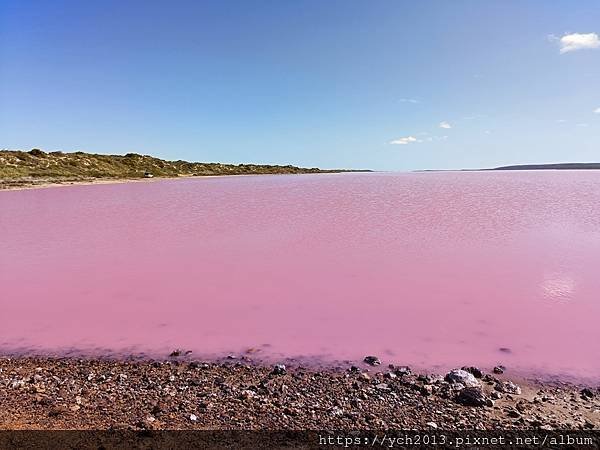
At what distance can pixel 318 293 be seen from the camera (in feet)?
26.5

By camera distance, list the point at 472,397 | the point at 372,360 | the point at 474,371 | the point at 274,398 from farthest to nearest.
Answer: the point at 372,360 → the point at 474,371 → the point at 274,398 → the point at 472,397

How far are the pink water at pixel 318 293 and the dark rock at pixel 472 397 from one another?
83 centimetres

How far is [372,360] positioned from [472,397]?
1.36 m

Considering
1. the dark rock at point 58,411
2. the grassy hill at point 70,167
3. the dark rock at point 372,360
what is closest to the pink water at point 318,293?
the dark rock at point 372,360

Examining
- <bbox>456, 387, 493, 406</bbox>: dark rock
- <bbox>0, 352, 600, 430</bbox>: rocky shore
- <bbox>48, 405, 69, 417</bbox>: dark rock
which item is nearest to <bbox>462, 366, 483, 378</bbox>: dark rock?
<bbox>0, 352, 600, 430</bbox>: rocky shore

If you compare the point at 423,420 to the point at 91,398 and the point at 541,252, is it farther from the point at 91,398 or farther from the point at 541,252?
the point at 541,252

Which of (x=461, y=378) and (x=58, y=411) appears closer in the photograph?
(x=58, y=411)

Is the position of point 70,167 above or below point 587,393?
above

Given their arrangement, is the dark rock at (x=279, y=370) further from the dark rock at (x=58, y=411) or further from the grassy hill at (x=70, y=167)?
the grassy hill at (x=70, y=167)

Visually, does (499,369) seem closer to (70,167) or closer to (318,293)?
(318,293)

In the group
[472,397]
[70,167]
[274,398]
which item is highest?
[70,167]

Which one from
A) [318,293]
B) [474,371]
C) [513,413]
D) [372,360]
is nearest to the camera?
[513,413]

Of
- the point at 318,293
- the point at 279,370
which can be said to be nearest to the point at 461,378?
the point at 279,370

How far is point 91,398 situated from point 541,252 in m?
11.0
